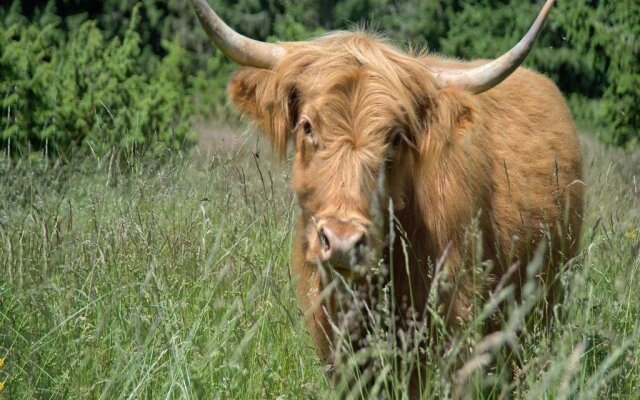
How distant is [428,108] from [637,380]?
4.78ft

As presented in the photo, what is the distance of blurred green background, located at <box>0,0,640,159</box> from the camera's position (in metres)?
9.53

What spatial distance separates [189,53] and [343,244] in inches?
599

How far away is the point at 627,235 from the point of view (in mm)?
5387

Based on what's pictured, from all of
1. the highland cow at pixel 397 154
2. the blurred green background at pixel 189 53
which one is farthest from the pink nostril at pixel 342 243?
the blurred green background at pixel 189 53

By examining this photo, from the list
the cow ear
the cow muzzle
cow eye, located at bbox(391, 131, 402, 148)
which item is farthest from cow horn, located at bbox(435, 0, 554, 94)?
the cow muzzle

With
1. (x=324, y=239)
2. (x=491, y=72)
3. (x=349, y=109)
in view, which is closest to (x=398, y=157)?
(x=349, y=109)

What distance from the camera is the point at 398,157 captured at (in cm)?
433

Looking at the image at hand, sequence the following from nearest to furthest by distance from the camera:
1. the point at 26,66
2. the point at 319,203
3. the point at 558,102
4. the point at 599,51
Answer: the point at 319,203 → the point at 558,102 → the point at 26,66 → the point at 599,51

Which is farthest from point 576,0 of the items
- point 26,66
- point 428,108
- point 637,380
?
point 637,380

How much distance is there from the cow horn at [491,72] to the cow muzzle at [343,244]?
1.22 meters

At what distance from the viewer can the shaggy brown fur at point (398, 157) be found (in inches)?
162

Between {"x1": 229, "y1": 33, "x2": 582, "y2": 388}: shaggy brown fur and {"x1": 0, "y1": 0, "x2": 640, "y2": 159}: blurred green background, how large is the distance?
3565 millimetres

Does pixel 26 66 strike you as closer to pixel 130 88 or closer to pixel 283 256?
pixel 130 88

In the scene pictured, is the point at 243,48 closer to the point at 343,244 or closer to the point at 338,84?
the point at 338,84
